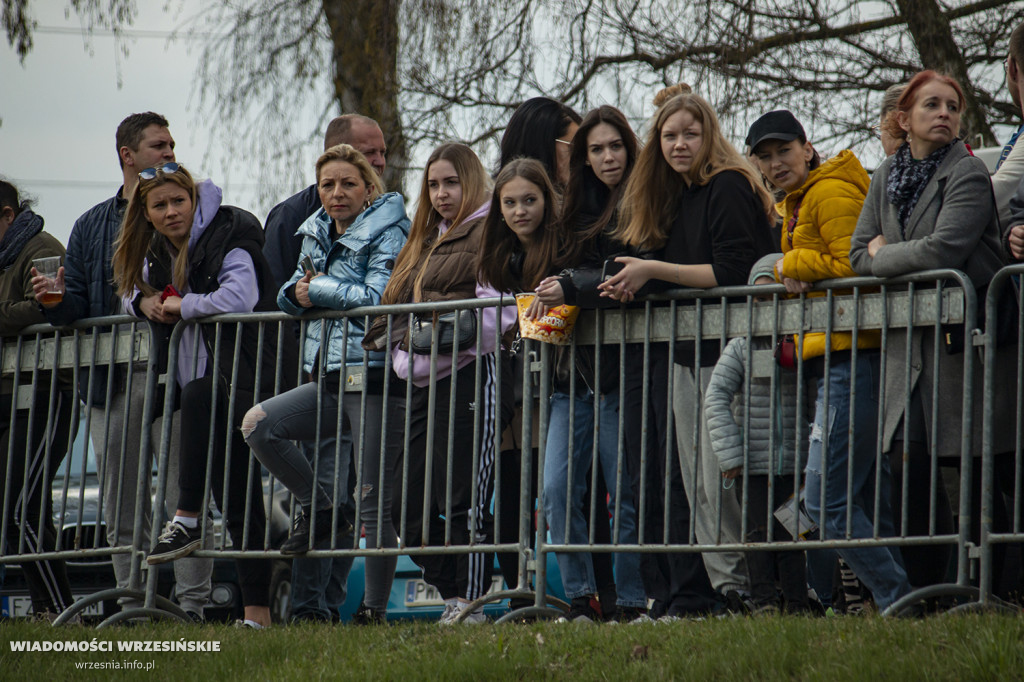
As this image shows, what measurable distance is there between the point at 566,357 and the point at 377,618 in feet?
4.90

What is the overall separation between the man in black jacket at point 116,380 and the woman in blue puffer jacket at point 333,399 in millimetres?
725

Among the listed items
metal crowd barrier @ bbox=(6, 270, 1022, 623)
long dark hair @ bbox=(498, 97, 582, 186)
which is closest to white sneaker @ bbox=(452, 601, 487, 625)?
metal crowd barrier @ bbox=(6, 270, 1022, 623)

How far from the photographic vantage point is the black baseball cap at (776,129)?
5488 millimetres

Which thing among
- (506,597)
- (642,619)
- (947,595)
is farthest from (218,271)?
(947,595)

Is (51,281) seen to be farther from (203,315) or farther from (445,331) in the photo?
(445,331)

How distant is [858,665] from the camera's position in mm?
3879

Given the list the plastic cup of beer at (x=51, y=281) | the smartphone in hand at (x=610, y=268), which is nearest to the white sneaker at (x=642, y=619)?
the smartphone in hand at (x=610, y=268)

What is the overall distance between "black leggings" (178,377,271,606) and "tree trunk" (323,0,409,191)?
585 cm

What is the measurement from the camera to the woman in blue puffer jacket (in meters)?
5.98

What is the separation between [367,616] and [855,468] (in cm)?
231

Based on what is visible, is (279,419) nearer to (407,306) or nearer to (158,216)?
(407,306)

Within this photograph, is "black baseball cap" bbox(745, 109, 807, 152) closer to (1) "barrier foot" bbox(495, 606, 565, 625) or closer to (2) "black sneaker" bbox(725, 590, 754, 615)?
(2) "black sneaker" bbox(725, 590, 754, 615)

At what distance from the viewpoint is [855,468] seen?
5098 mm

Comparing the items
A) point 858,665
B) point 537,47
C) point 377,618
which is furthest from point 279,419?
point 537,47
